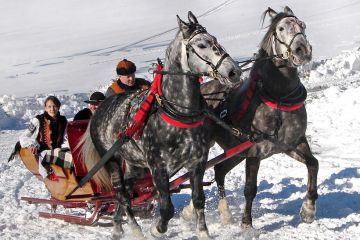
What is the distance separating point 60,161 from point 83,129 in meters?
0.50

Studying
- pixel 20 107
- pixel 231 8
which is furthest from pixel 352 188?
pixel 231 8

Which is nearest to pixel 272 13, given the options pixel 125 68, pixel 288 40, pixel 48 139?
pixel 288 40

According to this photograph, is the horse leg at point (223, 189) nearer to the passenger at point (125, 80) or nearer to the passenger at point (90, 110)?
the passenger at point (125, 80)

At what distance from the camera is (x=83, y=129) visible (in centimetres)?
684

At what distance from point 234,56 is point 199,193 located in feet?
61.0

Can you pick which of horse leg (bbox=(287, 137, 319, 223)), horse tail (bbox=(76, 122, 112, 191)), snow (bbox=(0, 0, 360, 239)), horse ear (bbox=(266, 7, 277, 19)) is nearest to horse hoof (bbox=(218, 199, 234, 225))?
snow (bbox=(0, 0, 360, 239))

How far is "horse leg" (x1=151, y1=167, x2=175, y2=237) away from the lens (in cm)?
518

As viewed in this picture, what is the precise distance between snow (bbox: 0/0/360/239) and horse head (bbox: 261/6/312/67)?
192 cm

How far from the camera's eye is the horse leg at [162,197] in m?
5.18

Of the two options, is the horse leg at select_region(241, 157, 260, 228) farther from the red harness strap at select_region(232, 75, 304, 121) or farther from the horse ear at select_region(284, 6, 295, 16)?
the horse ear at select_region(284, 6, 295, 16)

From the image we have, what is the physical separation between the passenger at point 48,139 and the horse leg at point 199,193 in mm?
2064

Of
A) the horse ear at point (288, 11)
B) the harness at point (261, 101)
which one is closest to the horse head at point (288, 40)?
the horse ear at point (288, 11)

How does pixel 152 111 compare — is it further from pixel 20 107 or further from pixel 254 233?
pixel 20 107

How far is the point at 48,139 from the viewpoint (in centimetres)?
717
